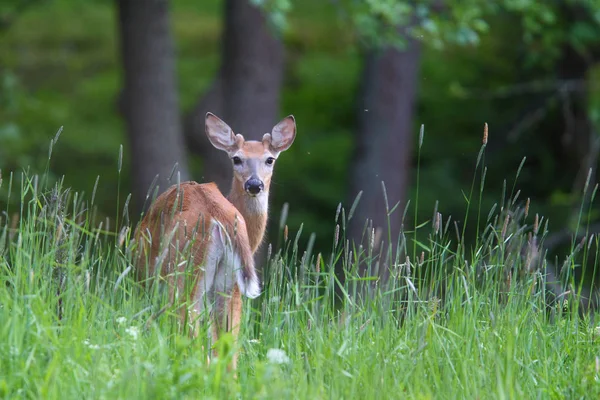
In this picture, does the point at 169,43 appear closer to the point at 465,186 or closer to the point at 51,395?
the point at 465,186

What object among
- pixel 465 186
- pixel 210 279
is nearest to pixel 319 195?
pixel 465 186

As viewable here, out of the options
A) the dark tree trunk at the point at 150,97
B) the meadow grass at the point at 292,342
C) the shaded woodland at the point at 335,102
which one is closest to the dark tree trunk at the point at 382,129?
the shaded woodland at the point at 335,102

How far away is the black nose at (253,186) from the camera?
5734 millimetres

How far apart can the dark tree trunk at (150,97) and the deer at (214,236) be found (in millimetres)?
5177

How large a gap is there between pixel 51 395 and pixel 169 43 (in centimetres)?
850

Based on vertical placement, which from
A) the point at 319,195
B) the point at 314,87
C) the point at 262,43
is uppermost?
the point at 262,43

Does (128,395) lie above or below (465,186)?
above

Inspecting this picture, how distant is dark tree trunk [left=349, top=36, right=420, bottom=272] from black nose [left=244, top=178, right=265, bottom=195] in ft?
19.9

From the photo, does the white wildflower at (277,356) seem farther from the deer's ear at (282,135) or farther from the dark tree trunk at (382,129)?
the dark tree trunk at (382,129)

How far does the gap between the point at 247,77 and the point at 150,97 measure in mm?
1092

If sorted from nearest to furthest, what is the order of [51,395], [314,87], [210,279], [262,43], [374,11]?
[51,395] → [210,279] → [374,11] → [262,43] → [314,87]

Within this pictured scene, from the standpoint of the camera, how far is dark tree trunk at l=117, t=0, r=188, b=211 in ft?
36.7

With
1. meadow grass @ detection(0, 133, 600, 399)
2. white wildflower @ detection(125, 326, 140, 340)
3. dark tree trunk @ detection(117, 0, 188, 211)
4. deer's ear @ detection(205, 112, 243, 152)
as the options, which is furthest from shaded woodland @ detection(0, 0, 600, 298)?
white wildflower @ detection(125, 326, 140, 340)

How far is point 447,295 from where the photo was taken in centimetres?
A: 425
